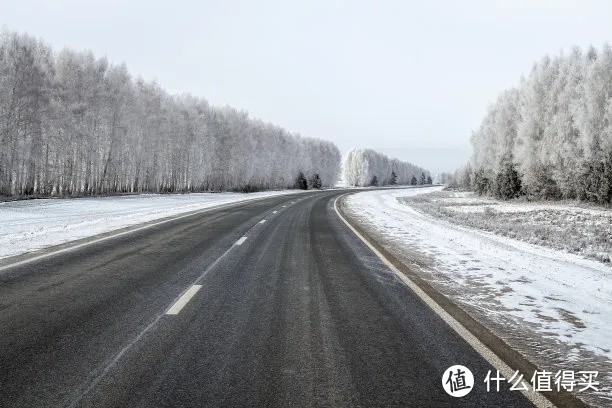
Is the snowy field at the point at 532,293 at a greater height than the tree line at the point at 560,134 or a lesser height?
lesser

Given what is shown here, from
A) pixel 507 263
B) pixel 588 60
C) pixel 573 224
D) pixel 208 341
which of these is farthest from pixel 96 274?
pixel 588 60

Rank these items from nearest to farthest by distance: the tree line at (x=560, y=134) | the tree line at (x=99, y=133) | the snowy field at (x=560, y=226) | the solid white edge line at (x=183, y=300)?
the solid white edge line at (x=183, y=300) → the snowy field at (x=560, y=226) → the tree line at (x=99, y=133) → the tree line at (x=560, y=134)

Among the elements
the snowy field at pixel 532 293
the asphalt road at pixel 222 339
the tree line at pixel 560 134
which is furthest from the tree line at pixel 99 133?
the tree line at pixel 560 134

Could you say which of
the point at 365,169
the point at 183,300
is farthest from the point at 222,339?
the point at 365,169

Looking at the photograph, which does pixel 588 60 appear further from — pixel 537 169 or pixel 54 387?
pixel 54 387

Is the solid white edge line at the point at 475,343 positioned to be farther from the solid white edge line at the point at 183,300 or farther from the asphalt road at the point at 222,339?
the solid white edge line at the point at 183,300

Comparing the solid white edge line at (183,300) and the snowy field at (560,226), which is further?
the snowy field at (560,226)

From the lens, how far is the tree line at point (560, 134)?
111 feet

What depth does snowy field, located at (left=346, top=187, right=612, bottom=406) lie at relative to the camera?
4277mm

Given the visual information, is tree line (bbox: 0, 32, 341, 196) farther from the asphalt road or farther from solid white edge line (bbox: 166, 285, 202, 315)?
solid white edge line (bbox: 166, 285, 202, 315)

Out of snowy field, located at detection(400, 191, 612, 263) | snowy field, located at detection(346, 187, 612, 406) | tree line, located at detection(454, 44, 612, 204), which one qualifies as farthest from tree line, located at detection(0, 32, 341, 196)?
tree line, located at detection(454, 44, 612, 204)

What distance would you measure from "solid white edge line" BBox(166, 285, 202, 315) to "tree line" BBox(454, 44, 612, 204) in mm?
33426

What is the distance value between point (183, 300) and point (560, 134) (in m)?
41.1

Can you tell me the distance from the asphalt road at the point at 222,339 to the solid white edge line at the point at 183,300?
0.05m
